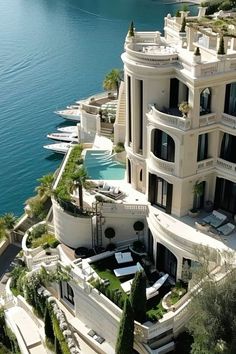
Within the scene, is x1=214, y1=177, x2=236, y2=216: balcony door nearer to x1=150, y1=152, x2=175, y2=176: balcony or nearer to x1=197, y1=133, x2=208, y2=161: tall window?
x1=197, y1=133, x2=208, y2=161: tall window

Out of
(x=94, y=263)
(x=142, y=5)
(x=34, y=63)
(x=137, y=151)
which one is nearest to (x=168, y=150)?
(x=137, y=151)

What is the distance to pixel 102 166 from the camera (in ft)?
160

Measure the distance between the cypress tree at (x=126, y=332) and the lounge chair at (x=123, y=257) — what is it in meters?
8.26

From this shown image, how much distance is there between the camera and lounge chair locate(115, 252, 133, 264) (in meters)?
40.1

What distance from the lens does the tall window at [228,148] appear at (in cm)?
3850

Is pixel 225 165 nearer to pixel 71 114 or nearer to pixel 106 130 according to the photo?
pixel 106 130

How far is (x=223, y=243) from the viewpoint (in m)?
36.7

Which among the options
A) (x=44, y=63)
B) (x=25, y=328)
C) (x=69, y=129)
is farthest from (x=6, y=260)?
(x=44, y=63)

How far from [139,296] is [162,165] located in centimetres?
1122

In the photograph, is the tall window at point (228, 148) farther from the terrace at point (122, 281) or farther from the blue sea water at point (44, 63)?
the blue sea water at point (44, 63)

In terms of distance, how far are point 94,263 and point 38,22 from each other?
419ft

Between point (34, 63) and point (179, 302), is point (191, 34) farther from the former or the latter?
point (34, 63)

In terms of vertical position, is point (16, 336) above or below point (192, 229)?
below

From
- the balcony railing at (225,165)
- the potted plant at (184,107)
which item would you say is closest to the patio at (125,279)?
the balcony railing at (225,165)
